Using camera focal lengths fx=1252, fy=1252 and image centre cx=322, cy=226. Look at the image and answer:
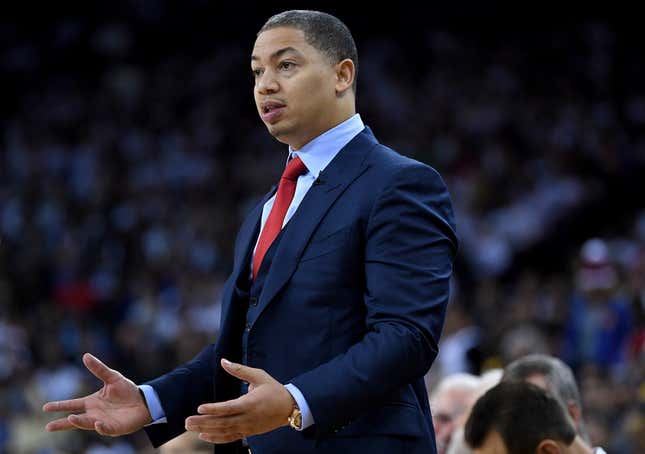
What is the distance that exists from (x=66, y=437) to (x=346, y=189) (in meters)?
6.66

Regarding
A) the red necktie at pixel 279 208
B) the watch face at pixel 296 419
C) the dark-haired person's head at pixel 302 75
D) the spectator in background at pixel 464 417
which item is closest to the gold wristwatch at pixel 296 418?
the watch face at pixel 296 419

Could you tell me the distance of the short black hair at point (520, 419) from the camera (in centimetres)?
325

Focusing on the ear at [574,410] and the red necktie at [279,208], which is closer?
the red necktie at [279,208]

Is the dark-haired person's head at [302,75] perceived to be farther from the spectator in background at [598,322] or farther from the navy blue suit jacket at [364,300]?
the spectator in background at [598,322]

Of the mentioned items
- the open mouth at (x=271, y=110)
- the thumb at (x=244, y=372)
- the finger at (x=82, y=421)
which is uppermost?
the open mouth at (x=271, y=110)

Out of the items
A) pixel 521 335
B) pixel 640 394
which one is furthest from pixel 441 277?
pixel 521 335

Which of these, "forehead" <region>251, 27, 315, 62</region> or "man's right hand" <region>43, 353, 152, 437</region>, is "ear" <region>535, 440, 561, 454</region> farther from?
"forehead" <region>251, 27, 315, 62</region>

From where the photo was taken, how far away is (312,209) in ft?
9.34

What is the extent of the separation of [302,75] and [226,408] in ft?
2.79

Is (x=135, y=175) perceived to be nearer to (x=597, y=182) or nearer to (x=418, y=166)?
(x=597, y=182)

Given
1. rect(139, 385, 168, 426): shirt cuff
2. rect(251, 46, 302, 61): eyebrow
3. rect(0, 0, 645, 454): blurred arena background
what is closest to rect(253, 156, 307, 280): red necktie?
rect(251, 46, 302, 61): eyebrow

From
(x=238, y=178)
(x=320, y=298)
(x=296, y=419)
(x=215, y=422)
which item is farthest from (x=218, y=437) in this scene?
(x=238, y=178)

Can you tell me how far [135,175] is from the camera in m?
14.2

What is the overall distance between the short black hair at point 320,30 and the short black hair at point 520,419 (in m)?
1.04
